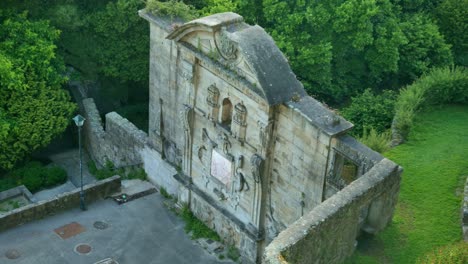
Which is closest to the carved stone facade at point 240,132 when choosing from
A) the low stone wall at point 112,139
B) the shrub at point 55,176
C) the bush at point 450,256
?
the low stone wall at point 112,139

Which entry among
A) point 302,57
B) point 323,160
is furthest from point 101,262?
point 302,57

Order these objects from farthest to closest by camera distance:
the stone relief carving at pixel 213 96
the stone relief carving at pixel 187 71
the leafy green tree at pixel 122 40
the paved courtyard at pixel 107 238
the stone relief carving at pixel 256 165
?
the leafy green tree at pixel 122 40
the paved courtyard at pixel 107 238
the stone relief carving at pixel 187 71
the stone relief carving at pixel 213 96
the stone relief carving at pixel 256 165

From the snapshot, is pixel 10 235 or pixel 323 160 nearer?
pixel 323 160

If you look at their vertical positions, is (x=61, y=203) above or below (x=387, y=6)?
below

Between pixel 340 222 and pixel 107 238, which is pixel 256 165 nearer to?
pixel 340 222

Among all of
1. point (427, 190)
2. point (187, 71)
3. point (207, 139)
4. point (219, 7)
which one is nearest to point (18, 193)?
point (207, 139)

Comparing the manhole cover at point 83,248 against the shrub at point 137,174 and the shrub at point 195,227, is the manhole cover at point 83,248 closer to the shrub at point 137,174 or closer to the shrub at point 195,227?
the shrub at point 195,227

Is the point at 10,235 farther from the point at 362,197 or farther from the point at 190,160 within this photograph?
the point at 362,197

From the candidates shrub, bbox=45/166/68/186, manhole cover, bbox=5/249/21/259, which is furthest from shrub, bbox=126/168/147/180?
manhole cover, bbox=5/249/21/259
